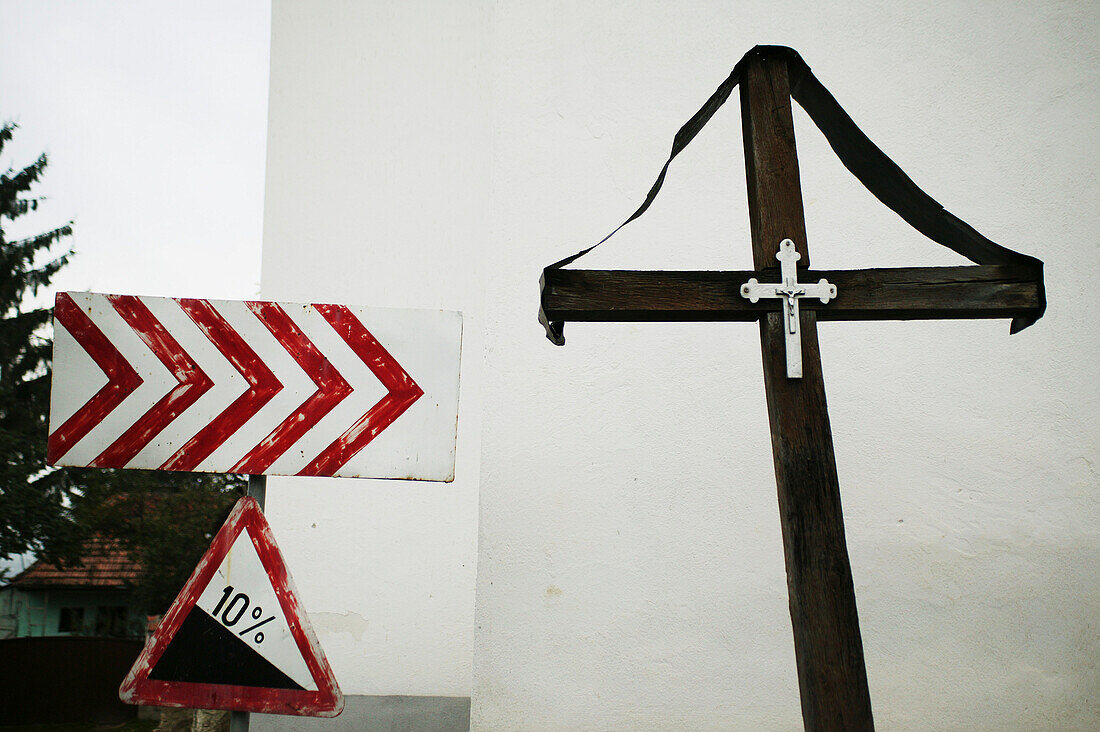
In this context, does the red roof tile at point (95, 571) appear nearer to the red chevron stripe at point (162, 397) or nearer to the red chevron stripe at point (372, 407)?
the red chevron stripe at point (162, 397)

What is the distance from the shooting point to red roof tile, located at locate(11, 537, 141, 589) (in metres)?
10.6

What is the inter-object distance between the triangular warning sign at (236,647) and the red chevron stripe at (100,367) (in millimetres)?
394

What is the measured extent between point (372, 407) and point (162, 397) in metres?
0.45

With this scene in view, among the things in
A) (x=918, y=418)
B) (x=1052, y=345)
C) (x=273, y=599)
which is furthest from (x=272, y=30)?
(x=1052, y=345)

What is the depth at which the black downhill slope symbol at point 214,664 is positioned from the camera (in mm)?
1340

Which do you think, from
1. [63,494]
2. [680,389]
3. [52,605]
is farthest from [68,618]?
[680,389]

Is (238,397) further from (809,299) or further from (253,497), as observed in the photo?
(809,299)

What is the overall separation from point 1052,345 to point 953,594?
3.75 ft

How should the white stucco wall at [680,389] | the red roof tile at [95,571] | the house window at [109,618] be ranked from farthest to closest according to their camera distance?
1. the house window at [109,618]
2. the red roof tile at [95,571]
3. the white stucco wall at [680,389]

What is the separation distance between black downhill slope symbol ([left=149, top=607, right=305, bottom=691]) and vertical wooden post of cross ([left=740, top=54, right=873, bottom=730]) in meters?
1.06

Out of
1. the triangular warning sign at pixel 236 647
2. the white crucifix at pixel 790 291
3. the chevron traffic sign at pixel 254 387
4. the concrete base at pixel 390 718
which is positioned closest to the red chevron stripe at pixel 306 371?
the chevron traffic sign at pixel 254 387

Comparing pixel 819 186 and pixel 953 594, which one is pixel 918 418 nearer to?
pixel 953 594

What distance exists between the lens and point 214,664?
4.41 ft

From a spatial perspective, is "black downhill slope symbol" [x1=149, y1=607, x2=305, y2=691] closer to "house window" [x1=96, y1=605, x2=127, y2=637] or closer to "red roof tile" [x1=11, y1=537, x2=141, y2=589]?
"red roof tile" [x1=11, y1=537, x2=141, y2=589]
